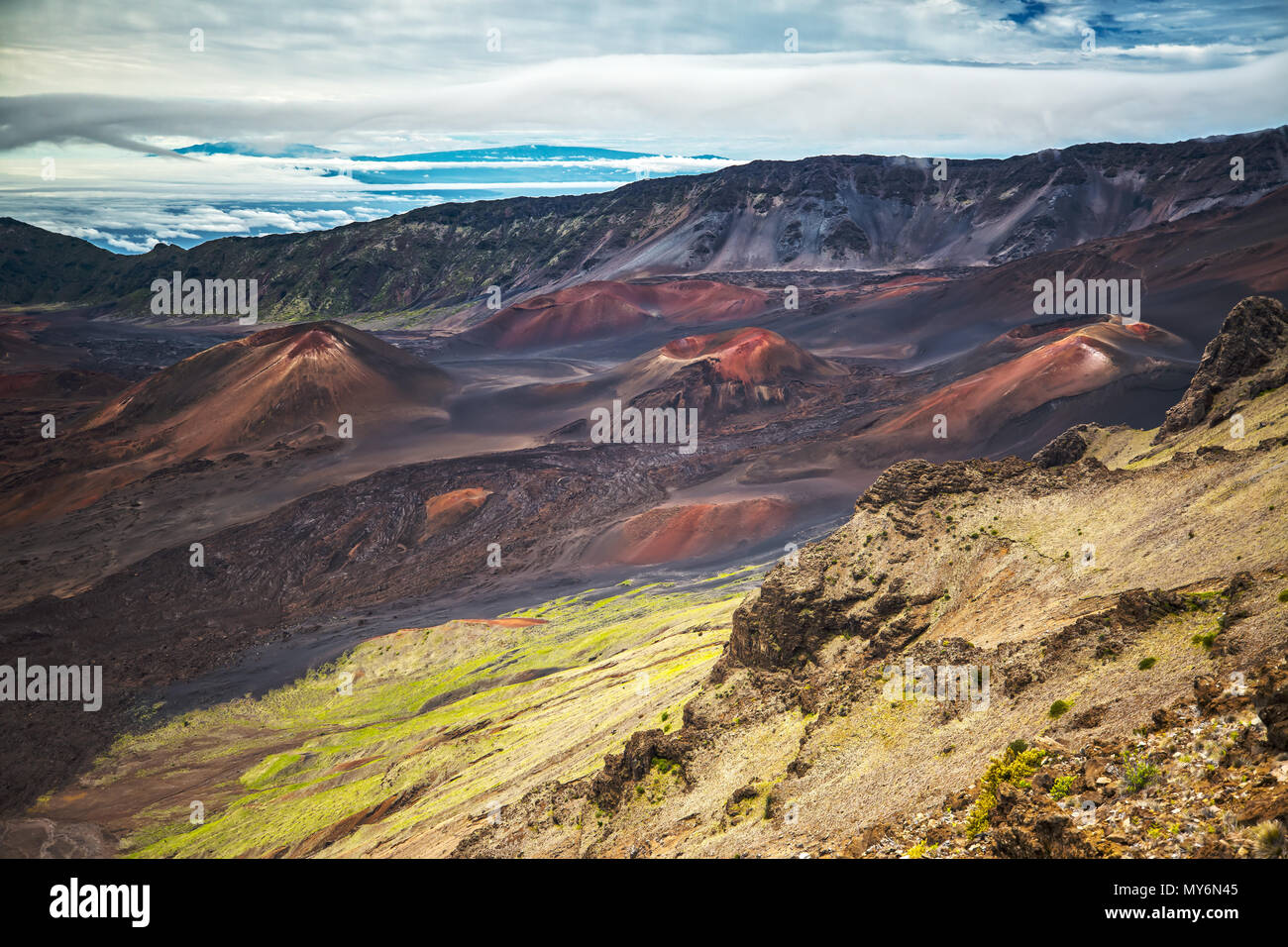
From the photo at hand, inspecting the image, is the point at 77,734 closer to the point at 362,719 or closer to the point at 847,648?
the point at 362,719

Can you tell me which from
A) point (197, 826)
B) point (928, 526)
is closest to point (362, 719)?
point (197, 826)

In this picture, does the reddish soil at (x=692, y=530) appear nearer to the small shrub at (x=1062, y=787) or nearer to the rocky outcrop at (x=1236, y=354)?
the rocky outcrop at (x=1236, y=354)

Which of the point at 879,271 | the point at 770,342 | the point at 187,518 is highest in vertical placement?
the point at 879,271

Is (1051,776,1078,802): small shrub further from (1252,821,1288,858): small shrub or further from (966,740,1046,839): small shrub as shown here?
(1252,821,1288,858): small shrub

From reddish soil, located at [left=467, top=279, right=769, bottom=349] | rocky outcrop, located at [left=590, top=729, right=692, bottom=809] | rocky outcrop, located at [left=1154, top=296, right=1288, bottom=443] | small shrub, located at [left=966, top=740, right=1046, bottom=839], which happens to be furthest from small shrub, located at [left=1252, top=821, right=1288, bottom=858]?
reddish soil, located at [left=467, top=279, right=769, bottom=349]

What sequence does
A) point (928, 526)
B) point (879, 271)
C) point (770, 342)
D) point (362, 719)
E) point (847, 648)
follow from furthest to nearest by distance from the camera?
1. point (879, 271)
2. point (770, 342)
3. point (362, 719)
4. point (928, 526)
5. point (847, 648)

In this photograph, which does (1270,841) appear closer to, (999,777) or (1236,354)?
(999,777)

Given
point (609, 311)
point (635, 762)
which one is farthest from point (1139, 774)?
point (609, 311)

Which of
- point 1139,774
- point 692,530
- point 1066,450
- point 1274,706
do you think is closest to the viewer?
point 1274,706
